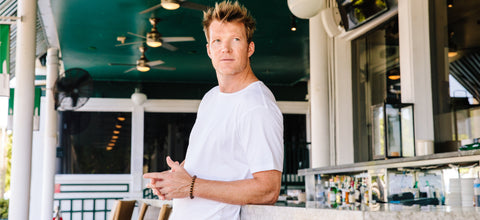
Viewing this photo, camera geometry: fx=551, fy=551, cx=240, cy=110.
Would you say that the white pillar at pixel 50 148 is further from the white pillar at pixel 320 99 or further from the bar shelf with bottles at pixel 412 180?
the bar shelf with bottles at pixel 412 180

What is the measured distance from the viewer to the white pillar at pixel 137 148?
496 inches

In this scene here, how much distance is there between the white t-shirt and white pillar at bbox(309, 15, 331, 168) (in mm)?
5372

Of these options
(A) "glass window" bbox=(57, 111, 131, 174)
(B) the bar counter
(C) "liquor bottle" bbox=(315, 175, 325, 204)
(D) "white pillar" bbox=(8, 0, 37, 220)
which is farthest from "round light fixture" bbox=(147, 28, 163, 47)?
(B) the bar counter

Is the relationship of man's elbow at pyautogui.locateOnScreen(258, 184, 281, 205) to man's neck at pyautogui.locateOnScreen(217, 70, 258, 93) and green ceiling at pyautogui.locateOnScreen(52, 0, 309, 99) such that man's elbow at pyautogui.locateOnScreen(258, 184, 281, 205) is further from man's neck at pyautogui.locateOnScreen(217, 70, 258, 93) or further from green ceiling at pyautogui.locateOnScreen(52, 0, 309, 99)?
green ceiling at pyautogui.locateOnScreen(52, 0, 309, 99)

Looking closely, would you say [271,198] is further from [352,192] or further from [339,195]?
[339,195]

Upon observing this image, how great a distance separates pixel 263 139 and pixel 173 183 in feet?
0.69

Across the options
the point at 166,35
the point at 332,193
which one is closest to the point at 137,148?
the point at 166,35

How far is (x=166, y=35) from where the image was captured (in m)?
9.15

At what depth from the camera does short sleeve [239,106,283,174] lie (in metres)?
1.09

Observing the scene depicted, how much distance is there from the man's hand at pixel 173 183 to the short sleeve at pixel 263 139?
0.14 metres

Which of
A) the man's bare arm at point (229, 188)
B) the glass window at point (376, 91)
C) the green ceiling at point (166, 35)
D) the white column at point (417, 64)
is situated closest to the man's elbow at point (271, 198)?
the man's bare arm at point (229, 188)

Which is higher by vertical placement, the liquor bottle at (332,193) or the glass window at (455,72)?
the glass window at (455,72)

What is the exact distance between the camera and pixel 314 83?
21.6 ft

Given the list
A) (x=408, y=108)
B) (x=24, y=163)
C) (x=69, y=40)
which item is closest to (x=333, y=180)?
(x=408, y=108)
